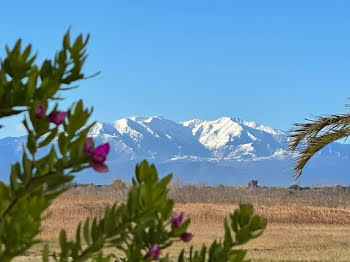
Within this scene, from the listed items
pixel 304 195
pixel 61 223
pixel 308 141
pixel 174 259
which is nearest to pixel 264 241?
pixel 308 141

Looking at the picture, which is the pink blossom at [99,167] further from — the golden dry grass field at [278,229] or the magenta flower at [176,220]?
the golden dry grass field at [278,229]

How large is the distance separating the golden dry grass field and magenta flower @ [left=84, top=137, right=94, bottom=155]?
34.6ft

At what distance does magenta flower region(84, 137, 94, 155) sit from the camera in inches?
102

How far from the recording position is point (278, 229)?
63.4ft

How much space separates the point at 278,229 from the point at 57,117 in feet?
56.9

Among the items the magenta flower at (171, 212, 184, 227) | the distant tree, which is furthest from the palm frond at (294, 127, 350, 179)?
the magenta flower at (171, 212, 184, 227)

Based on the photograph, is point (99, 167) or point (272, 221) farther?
point (272, 221)

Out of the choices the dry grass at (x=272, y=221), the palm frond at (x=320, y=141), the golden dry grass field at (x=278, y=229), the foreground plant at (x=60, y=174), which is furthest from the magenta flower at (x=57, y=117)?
the palm frond at (x=320, y=141)

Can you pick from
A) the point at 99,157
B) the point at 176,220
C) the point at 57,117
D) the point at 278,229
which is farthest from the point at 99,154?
the point at 278,229

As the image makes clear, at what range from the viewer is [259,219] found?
3031mm

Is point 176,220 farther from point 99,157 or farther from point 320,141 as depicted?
point 320,141

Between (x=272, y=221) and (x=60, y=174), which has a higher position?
(x=60, y=174)

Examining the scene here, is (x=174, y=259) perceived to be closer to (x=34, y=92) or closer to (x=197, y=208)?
(x=197, y=208)

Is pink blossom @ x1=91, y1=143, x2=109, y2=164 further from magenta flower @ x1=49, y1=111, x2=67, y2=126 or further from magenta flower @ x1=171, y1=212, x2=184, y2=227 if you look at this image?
magenta flower @ x1=171, y1=212, x2=184, y2=227
